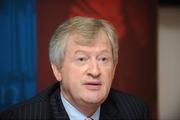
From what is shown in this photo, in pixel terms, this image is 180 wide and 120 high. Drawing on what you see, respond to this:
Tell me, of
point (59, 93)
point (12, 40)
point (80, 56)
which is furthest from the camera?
point (12, 40)

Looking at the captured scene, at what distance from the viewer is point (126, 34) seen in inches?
86.6

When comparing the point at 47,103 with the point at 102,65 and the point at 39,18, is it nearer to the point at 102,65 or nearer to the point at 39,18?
the point at 102,65

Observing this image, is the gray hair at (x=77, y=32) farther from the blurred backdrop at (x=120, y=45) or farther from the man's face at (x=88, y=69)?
the blurred backdrop at (x=120, y=45)

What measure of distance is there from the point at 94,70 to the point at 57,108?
32 cm

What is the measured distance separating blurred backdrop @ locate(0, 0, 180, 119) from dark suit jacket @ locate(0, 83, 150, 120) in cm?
31

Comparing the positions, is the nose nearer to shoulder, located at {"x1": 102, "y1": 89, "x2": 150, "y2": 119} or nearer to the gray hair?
the gray hair

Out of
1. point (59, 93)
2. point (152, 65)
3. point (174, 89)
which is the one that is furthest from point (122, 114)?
point (174, 89)

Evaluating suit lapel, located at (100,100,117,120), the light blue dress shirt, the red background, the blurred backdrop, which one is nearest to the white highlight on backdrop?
the blurred backdrop

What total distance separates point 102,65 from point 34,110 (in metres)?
0.40

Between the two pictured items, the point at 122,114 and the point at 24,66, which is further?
the point at 24,66

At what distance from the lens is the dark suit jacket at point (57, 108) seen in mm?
1654

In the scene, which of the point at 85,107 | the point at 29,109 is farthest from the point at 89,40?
the point at 29,109

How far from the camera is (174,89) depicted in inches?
97.7

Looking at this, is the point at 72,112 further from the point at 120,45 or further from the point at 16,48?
the point at 120,45
